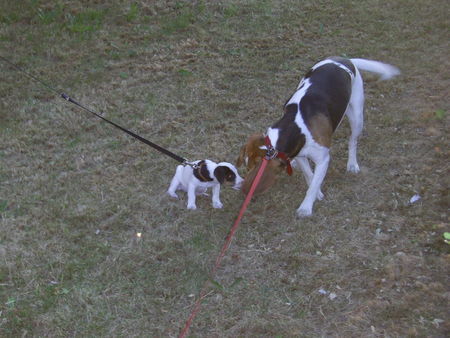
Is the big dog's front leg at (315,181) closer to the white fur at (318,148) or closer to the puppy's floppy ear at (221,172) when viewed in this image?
the white fur at (318,148)

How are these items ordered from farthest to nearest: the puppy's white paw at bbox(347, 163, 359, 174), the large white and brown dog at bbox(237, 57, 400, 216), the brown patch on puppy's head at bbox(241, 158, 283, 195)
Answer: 1. the puppy's white paw at bbox(347, 163, 359, 174)
2. the large white and brown dog at bbox(237, 57, 400, 216)
3. the brown patch on puppy's head at bbox(241, 158, 283, 195)

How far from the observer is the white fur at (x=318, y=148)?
4859 millimetres

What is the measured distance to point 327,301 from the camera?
411 centimetres

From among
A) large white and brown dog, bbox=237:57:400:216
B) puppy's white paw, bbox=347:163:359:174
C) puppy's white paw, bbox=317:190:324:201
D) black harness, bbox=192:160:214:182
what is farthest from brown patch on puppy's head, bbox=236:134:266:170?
puppy's white paw, bbox=347:163:359:174

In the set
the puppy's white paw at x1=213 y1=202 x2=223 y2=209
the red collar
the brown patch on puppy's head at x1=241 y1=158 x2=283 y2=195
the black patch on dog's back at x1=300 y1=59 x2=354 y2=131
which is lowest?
the puppy's white paw at x1=213 y1=202 x2=223 y2=209

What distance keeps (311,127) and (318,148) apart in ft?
0.72

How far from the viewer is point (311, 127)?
4.84 metres

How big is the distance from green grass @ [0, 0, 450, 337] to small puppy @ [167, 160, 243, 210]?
152mm

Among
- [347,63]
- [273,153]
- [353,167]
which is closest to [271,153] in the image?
[273,153]

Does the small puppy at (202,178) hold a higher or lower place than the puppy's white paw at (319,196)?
higher

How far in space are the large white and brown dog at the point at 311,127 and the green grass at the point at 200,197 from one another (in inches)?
20.5

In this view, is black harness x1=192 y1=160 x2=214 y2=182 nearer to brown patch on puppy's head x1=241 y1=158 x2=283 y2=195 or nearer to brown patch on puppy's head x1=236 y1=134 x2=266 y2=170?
brown patch on puppy's head x1=236 y1=134 x2=266 y2=170

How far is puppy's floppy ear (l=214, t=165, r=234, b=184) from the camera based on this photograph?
4836 mm

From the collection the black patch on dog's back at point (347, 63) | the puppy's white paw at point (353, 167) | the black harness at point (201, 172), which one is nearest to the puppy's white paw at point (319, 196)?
the puppy's white paw at point (353, 167)
